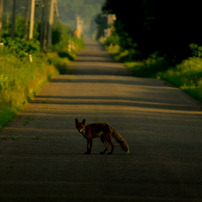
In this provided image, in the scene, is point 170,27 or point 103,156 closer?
point 103,156

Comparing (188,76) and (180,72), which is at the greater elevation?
(188,76)

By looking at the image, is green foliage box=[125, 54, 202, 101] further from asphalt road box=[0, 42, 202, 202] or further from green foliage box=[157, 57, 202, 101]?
asphalt road box=[0, 42, 202, 202]

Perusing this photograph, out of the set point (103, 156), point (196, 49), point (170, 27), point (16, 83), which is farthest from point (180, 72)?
point (103, 156)

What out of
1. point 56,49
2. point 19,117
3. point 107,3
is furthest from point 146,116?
point 56,49

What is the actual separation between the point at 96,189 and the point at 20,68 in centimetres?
2043

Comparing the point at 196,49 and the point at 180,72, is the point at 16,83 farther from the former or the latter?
the point at 196,49

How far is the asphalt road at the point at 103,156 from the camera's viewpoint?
29.9 feet

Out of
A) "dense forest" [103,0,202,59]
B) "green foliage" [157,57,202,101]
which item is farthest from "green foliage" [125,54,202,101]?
"dense forest" [103,0,202,59]

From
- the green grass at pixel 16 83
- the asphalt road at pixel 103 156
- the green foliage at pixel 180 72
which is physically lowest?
the green foliage at pixel 180 72

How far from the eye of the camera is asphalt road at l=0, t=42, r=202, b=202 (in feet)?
29.9

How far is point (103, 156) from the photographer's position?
40.5ft

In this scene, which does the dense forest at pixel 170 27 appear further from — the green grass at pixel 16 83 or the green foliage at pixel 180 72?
the green grass at pixel 16 83

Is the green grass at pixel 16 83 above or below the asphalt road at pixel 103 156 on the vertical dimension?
below

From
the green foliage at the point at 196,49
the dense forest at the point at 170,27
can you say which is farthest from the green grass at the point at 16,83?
the dense forest at the point at 170,27
